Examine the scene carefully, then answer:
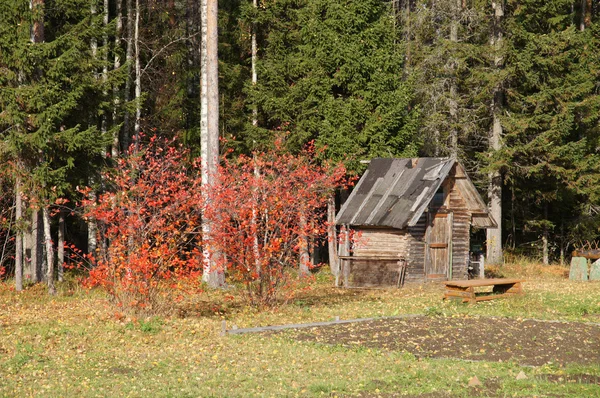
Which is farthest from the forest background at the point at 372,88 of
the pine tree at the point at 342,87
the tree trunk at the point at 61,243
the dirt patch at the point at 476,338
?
the dirt patch at the point at 476,338

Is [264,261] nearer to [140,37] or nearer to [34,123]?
[34,123]

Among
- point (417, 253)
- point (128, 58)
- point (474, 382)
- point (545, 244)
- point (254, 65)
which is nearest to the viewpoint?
point (474, 382)

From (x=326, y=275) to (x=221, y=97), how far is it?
906 centimetres

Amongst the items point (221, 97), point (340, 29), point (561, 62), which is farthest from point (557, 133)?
point (221, 97)

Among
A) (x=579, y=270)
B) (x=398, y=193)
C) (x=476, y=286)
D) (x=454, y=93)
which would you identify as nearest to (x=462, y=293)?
(x=476, y=286)

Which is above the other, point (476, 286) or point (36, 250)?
Answer: point (36, 250)

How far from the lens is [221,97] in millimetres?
33656

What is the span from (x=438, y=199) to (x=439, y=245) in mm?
1717

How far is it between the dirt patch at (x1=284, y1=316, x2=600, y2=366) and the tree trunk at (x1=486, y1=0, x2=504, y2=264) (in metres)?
16.7

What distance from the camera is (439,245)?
93.2 feet

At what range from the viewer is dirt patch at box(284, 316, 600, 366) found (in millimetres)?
13609

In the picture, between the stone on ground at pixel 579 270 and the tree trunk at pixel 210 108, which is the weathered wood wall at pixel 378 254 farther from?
the stone on ground at pixel 579 270

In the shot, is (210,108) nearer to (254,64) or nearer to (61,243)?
(61,243)

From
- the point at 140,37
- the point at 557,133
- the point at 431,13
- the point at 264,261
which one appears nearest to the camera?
the point at 264,261
